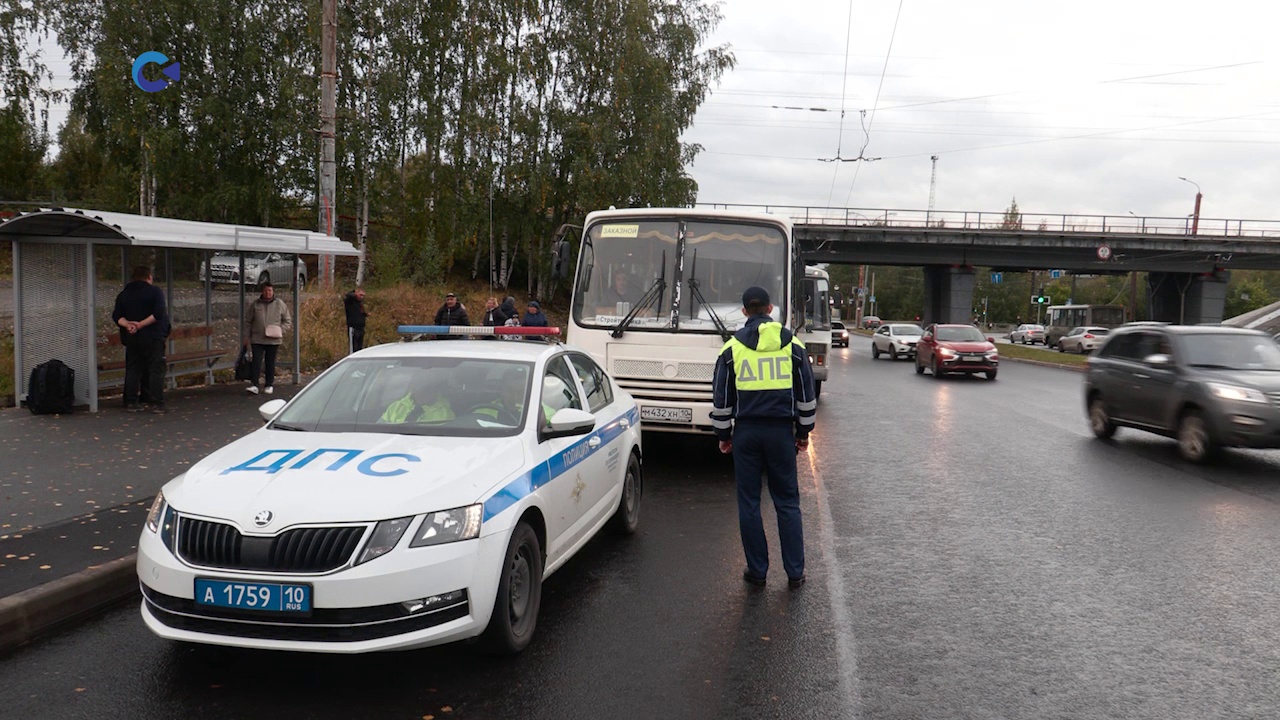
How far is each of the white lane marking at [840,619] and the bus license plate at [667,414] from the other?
198cm

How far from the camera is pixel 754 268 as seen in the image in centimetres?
1057

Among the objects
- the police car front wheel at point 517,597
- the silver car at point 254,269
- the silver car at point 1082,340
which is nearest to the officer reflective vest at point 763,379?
the police car front wheel at point 517,597

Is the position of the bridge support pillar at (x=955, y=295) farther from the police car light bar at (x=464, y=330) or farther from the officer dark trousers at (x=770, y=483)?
the officer dark trousers at (x=770, y=483)

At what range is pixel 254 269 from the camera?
18.9 meters

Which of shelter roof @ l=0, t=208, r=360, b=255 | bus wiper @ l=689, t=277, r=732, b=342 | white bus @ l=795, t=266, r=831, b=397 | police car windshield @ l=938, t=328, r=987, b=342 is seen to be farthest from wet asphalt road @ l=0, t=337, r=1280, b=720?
police car windshield @ l=938, t=328, r=987, b=342

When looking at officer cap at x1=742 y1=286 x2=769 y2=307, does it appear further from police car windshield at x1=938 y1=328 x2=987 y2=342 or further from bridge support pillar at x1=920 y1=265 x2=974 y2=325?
bridge support pillar at x1=920 y1=265 x2=974 y2=325

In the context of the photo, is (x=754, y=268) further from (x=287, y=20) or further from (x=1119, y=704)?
(x=287, y=20)

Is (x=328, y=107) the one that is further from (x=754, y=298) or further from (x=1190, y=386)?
(x=1190, y=386)

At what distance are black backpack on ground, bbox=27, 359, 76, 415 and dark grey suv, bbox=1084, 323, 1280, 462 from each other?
1370 centimetres

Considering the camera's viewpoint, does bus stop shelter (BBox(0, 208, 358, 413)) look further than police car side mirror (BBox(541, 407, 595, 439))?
Yes

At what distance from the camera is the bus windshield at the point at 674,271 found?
1032 centimetres

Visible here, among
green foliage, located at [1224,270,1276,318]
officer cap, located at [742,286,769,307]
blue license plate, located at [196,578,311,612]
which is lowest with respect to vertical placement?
blue license plate, located at [196,578,311,612]

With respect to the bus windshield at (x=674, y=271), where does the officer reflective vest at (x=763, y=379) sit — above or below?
below

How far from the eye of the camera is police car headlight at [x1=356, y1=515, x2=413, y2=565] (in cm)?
388
